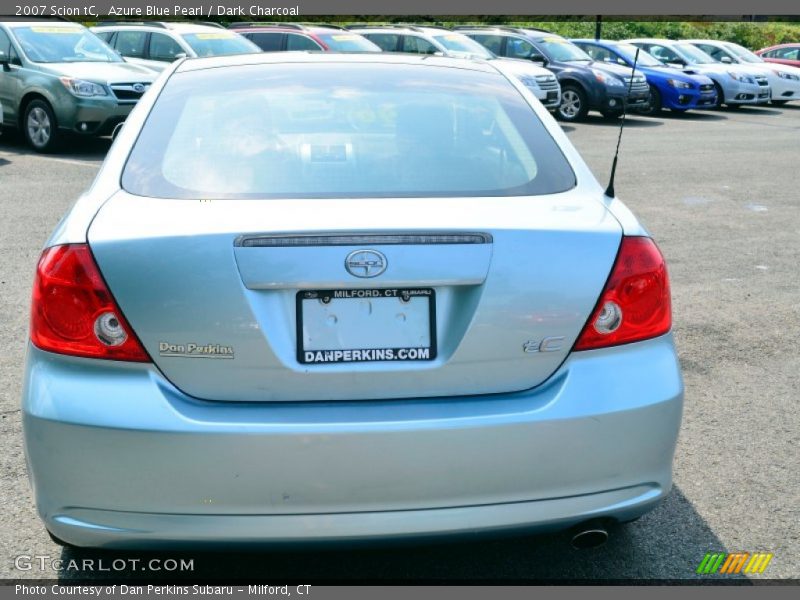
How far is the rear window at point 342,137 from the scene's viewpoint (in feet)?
10.4

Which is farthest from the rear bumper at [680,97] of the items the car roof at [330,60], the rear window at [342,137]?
the rear window at [342,137]

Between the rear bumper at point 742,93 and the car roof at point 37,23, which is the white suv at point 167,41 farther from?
the rear bumper at point 742,93

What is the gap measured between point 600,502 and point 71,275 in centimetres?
157

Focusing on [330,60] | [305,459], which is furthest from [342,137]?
[305,459]

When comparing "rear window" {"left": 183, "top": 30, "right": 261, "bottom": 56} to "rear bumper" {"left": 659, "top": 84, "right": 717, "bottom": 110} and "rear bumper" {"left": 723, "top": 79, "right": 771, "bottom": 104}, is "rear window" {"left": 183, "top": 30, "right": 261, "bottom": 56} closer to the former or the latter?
"rear bumper" {"left": 659, "top": 84, "right": 717, "bottom": 110}

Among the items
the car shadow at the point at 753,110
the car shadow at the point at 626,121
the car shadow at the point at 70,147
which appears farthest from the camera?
the car shadow at the point at 753,110

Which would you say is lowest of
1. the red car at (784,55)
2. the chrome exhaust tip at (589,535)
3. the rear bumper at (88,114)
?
the red car at (784,55)

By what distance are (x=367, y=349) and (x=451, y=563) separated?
102 cm

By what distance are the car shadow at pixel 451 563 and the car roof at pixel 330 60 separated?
178 cm

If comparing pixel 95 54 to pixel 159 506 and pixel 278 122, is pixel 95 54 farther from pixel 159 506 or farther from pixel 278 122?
pixel 159 506

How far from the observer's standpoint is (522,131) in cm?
361

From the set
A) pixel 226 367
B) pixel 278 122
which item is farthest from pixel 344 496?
pixel 278 122

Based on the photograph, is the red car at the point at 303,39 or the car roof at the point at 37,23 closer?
the car roof at the point at 37,23

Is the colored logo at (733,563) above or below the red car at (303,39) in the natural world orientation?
above
